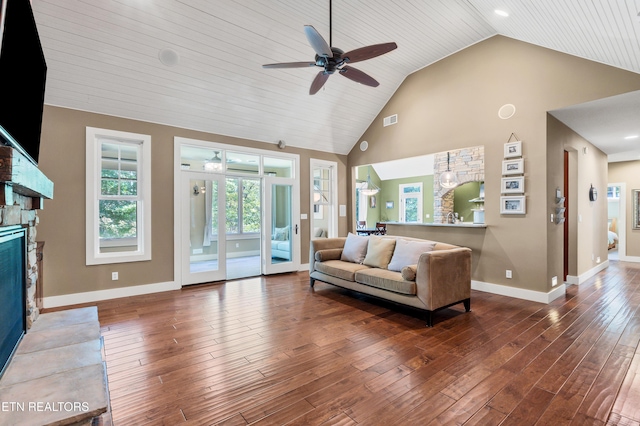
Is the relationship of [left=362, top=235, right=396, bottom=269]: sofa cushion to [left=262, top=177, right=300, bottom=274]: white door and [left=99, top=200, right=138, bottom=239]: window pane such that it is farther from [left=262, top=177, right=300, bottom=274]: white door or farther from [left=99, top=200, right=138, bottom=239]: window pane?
[left=99, top=200, right=138, bottom=239]: window pane

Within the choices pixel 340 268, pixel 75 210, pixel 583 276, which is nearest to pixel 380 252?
pixel 340 268

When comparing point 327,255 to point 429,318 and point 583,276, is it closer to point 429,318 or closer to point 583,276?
point 429,318

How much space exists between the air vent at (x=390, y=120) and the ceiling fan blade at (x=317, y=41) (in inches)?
134

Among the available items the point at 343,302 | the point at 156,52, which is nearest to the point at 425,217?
the point at 343,302

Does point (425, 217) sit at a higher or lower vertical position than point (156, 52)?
lower

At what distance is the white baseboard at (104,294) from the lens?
13.6 feet

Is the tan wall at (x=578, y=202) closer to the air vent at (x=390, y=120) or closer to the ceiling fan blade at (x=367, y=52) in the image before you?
the air vent at (x=390, y=120)

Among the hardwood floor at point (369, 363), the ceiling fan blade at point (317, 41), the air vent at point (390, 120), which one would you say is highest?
the air vent at point (390, 120)

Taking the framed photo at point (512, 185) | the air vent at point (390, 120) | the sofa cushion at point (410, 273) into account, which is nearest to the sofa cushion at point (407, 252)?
the sofa cushion at point (410, 273)

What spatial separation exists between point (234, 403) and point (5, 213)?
178 centimetres

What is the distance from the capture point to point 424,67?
18.7ft

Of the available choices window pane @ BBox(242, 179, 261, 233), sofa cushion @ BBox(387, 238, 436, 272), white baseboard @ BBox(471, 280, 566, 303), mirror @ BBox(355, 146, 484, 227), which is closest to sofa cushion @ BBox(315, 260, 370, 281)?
sofa cushion @ BBox(387, 238, 436, 272)

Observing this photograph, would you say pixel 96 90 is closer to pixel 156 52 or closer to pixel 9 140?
pixel 156 52

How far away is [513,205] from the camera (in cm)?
452
